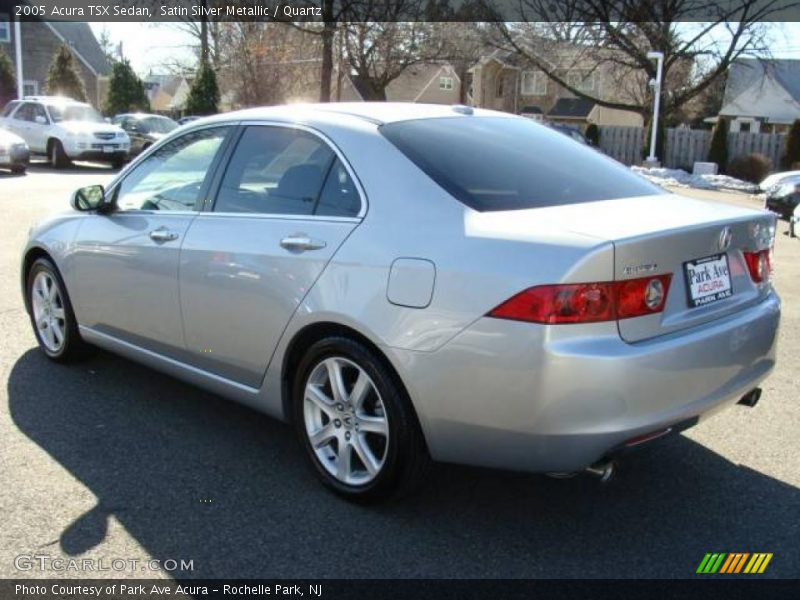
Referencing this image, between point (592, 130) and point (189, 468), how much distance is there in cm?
3315

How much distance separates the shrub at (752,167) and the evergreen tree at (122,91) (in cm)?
3065

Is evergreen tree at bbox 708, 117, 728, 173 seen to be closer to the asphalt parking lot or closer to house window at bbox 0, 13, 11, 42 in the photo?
the asphalt parking lot

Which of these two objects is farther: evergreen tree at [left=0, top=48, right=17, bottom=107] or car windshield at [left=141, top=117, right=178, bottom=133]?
evergreen tree at [left=0, top=48, right=17, bottom=107]

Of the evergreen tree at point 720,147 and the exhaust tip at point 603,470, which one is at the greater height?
the evergreen tree at point 720,147

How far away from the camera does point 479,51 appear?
48750mm

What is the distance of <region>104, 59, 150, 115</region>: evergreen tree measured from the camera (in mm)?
42781

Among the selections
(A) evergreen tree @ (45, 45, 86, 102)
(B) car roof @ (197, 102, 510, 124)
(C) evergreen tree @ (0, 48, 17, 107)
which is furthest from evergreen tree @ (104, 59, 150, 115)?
(B) car roof @ (197, 102, 510, 124)

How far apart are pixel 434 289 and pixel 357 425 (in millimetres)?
759

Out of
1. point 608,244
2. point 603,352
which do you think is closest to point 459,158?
point 608,244

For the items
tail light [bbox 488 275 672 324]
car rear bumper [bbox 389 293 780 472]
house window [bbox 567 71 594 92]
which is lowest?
car rear bumper [bbox 389 293 780 472]

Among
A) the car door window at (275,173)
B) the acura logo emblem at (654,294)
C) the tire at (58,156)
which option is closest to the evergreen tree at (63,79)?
the tire at (58,156)

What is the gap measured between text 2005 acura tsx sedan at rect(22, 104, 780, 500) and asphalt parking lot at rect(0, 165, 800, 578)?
29 cm

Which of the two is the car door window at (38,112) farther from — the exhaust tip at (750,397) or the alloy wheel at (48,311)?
the exhaust tip at (750,397)

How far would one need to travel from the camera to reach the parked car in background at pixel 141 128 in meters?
25.7
